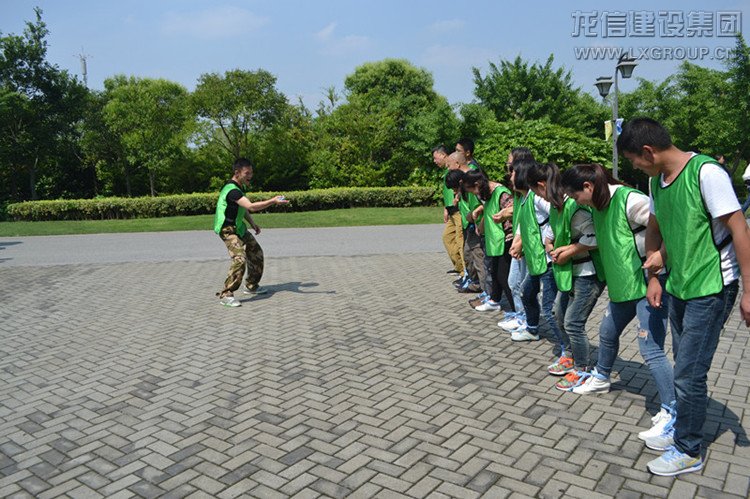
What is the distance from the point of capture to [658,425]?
3666 mm

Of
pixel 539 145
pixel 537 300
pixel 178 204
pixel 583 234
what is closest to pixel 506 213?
pixel 537 300

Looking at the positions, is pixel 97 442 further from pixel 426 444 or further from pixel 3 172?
pixel 3 172

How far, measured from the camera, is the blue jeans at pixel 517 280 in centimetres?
604

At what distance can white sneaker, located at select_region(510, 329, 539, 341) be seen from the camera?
5926 mm

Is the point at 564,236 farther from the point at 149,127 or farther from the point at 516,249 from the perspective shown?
the point at 149,127

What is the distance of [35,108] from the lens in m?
31.0

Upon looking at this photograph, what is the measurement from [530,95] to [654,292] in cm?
2963

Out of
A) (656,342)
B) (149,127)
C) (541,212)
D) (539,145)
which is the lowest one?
(656,342)

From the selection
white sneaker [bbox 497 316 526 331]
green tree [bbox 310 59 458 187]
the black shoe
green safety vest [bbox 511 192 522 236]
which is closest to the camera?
green safety vest [bbox 511 192 522 236]

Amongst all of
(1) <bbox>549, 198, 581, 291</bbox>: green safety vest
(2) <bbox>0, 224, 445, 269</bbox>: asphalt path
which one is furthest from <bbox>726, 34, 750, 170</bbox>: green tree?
(1) <bbox>549, 198, 581, 291</bbox>: green safety vest

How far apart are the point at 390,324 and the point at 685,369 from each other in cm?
398

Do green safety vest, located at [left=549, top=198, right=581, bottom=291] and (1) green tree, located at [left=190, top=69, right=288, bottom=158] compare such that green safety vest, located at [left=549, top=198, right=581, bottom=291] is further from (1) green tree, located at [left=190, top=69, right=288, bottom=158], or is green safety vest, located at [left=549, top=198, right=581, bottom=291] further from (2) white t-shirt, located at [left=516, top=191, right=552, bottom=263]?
(1) green tree, located at [left=190, top=69, right=288, bottom=158]

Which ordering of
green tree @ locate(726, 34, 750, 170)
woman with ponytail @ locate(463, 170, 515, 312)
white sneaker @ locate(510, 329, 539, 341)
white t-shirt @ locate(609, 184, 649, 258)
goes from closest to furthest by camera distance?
white t-shirt @ locate(609, 184, 649, 258)
white sneaker @ locate(510, 329, 539, 341)
woman with ponytail @ locate(463, 170, 515, 312)
green tree @ locate(726, 34, 750, 170)

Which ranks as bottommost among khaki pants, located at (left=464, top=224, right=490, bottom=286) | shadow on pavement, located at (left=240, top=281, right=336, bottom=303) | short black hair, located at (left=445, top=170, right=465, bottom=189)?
shadow on pavement, located at (left=240, top=281, right=336, bottom=303)
